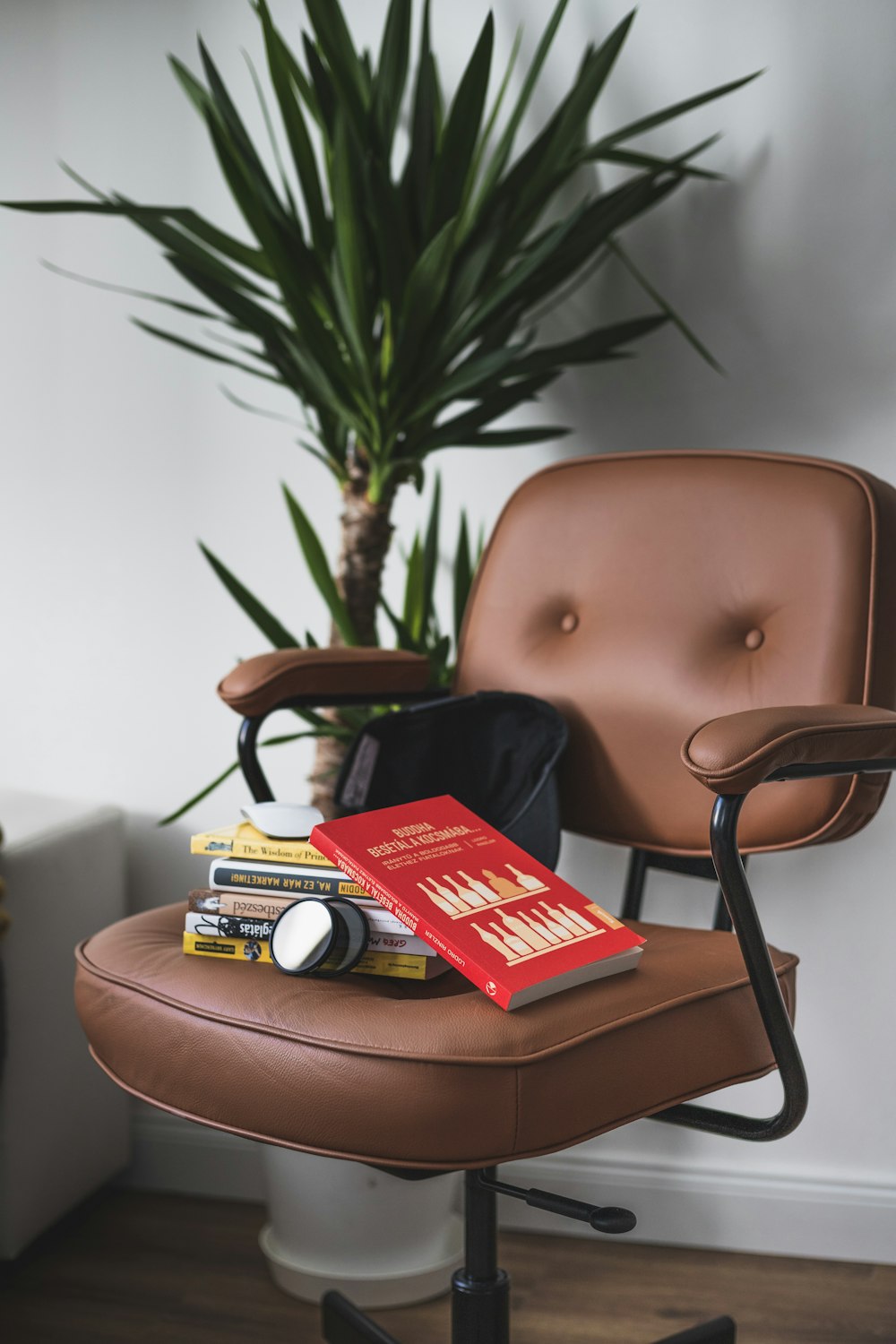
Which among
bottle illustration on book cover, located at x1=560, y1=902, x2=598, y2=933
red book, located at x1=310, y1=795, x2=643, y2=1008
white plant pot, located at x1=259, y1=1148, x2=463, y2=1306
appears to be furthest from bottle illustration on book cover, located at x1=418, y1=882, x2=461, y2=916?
white plant pot, located at x1=259, y1=1148, x2=463, y2=1306

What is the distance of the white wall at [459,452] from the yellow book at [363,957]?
820mm

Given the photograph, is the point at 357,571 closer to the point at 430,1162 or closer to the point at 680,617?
the point at 680,617

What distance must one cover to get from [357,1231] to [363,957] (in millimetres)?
734

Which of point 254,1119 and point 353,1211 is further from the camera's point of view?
point 353,1211

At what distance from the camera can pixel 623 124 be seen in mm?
1725

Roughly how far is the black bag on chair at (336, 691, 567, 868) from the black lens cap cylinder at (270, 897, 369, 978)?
36 cm

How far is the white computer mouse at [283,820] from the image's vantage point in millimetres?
1045

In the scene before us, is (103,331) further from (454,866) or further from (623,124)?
(454,866)

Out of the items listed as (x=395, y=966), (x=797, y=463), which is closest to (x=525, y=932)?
(x=395, y=966)

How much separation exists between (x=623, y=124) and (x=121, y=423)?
0.95m

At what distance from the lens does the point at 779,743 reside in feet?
2.76

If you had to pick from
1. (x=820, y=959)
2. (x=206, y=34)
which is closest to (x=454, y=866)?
(x=820, y=959)

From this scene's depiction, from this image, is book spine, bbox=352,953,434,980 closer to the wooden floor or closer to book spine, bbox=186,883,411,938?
book spine, bbox=186,883,411,938

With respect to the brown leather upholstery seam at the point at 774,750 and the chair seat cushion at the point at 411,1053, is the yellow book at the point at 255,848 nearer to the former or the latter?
the chair seat cushion at the point at 411,1053
